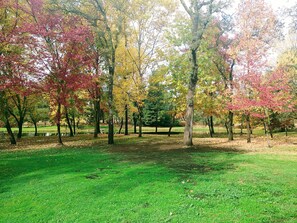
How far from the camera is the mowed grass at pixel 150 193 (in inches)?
242

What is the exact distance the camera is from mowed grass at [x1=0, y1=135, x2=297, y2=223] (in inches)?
242

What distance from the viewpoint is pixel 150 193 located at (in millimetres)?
7668

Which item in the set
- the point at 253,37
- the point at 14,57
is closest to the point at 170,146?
the point at 253,37

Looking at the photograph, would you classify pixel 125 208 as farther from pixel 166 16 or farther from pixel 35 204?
pixel 166 16

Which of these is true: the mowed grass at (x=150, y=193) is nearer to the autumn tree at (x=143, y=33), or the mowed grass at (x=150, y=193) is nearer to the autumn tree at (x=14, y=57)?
the autumn tree at (x=14, y=57)

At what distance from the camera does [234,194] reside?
750cm

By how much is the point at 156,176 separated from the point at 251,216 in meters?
4.39

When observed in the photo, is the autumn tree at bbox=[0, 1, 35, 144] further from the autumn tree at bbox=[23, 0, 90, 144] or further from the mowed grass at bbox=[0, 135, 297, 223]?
the mowed grass at bbox=[0, 135, 297, 223]

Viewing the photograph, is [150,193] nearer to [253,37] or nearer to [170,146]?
[170,146]

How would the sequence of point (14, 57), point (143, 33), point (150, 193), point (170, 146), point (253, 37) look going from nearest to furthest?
1. point (150, 193)
2. point (14, 57)
3. point (170, 146)
4. point (253, 37)
5. point (143, 33)

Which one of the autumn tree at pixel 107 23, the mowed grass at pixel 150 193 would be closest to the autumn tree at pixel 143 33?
the autumn tree at pixel 107 23

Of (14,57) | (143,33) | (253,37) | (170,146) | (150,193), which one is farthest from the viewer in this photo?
(143,33)

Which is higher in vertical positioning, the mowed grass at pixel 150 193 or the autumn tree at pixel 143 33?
the autumn tree at pixel 143 33

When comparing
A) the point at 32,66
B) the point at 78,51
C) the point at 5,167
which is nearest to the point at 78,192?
the point at 5,167
